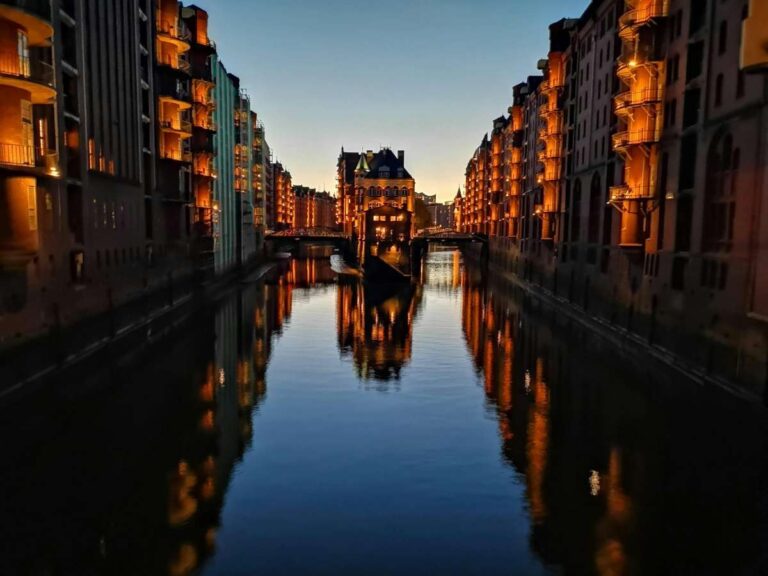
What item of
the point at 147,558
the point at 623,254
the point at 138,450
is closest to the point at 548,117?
the point at 623,254

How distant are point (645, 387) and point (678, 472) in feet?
38.7

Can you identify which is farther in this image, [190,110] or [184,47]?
[190,110]

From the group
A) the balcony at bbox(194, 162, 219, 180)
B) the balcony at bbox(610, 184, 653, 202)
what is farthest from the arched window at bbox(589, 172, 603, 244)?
the balcony at bbox(194, 162, 219, 180)

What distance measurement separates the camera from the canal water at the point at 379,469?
1616 cm

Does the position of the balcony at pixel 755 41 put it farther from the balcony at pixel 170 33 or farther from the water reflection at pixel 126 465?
the balcony at pixel 170 33

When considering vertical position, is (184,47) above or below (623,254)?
above

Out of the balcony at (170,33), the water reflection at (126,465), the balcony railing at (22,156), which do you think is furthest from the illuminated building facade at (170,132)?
the water reflection at (126,465)

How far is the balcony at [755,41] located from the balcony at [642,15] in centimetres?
3227

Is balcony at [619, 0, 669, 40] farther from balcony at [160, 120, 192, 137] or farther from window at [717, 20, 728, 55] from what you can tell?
balcony at [160, 120, 192, 137]

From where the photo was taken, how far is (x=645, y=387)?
3284 centimetres

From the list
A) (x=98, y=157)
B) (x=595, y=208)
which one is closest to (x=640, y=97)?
(x=595, y=208)

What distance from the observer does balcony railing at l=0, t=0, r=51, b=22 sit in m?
27.5

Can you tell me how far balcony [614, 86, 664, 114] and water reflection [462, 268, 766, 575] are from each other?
18.8m

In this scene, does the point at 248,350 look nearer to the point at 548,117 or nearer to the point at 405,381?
the point at 405,381
